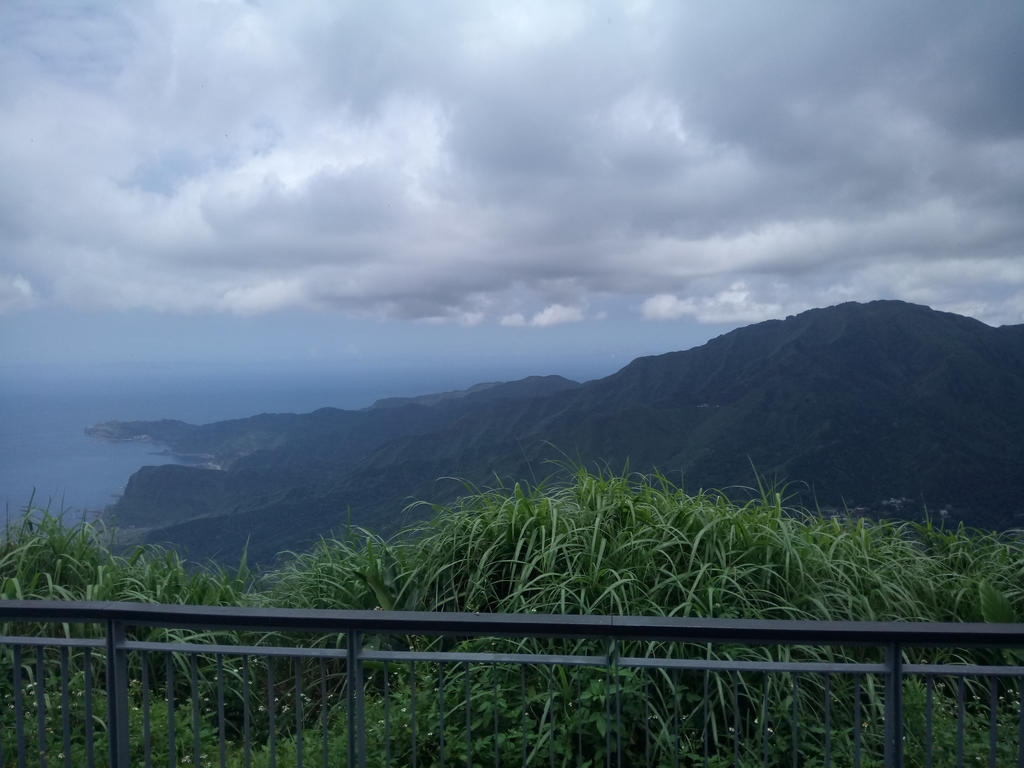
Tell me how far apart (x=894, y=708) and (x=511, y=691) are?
71.7 inches

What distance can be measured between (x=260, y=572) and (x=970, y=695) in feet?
15.1

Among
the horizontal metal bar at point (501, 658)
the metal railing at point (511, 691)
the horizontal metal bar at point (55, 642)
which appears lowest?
the metal railing at point (511, 691)

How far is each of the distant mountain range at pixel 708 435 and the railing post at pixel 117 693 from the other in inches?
102

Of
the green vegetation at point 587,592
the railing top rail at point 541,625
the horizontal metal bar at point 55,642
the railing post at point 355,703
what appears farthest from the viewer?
the green vegetation at point 587,592

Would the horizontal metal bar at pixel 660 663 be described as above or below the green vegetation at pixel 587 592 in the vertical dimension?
above

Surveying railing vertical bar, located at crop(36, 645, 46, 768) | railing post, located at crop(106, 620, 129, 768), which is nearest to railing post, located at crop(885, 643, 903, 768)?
railing post, located at crop(106, 620, 129, 768)

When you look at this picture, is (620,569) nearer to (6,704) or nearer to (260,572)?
(260,572)

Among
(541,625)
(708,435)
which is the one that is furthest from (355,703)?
(708,435)

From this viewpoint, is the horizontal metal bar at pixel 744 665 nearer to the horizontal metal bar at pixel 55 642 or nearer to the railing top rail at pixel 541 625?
the railing top rail at pixel 541 625

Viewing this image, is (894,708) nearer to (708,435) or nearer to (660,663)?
(660,663)

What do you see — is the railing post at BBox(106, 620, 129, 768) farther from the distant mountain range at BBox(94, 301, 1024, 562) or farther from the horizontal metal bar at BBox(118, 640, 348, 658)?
the distant mountain range at BBox(94, 301, 1024, 562)

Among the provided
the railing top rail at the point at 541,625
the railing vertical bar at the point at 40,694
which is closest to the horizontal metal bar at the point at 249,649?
the railing top rail at the point at 541,625

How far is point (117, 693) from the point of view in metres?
2.32

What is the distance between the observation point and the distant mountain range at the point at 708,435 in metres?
9.88
